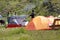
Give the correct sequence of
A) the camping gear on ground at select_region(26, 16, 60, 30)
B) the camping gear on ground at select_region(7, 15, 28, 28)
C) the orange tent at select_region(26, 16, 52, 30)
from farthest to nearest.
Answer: the camping gear on ground at select_region(7, 15, 28, 28), the orange tent at select_region(26, 16, 52, 30), the camping gear on ground at select_region(26, 16, 60, 30)

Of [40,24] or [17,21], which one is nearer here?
[40,24]

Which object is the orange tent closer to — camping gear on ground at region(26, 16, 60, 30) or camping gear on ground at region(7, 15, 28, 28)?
camping gear on ground at region(26, 16, 60, 30)

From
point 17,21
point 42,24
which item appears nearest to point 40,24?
point 42,24

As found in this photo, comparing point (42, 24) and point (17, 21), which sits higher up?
point (42, 24)

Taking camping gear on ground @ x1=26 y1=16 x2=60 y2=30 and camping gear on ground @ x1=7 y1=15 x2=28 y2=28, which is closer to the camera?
camping gear on ground @ x1=26 y1=16 x2=60 y2=30

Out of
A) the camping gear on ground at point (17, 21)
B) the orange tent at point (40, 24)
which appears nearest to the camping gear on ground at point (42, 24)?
the orange tent at point (40, 24)

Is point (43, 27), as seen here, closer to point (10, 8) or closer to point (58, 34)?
point (10, 8)

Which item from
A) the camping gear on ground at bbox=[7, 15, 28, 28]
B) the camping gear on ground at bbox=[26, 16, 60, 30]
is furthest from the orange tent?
the camping gear on ground at bbox=[7, 15, 28, 28]

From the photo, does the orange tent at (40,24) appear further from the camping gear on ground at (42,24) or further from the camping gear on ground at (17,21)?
the camping gear on ground at (17,21)

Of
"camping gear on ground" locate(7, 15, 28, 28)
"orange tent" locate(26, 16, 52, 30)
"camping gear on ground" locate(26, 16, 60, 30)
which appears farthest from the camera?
"camping gear on ground" locate(7, 15, 28, 28)

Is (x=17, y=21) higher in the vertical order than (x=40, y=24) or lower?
lower

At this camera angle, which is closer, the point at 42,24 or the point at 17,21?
the point at 42,24

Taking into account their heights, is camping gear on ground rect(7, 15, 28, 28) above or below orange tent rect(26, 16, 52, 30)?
below

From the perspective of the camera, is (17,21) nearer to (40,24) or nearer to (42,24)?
(40,24)
